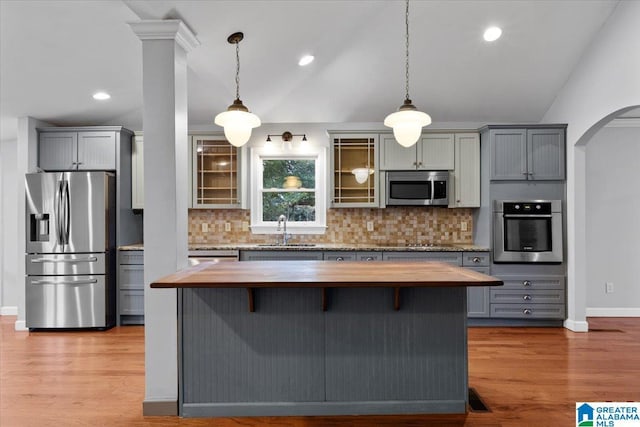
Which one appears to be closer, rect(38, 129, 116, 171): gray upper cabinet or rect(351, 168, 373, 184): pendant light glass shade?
rect(38, 129, 116, 171): gray upper cabinet

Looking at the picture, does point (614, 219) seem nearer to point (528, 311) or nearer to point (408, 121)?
point (528, 311)

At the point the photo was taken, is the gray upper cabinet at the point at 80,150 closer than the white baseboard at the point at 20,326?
No

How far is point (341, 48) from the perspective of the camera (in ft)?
13.5

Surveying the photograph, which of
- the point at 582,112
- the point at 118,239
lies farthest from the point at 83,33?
the point at 582,112

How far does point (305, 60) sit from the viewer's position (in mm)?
4121

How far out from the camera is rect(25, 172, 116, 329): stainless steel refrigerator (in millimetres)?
4539

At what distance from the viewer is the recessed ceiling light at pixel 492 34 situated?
397cm

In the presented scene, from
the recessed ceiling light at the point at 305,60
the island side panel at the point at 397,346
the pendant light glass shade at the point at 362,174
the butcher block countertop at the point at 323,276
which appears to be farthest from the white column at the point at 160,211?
the pendant light glass shade at the point at 362,174

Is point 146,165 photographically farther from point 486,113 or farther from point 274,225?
point 486,113

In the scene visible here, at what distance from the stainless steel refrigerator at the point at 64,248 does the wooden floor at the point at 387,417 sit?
0.23 m

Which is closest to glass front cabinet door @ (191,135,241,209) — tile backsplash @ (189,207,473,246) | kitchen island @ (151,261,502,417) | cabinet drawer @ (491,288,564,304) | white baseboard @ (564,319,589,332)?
tile backsplash @ (189,207,473,246)

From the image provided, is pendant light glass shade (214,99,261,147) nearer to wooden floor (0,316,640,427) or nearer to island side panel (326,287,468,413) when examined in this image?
island side panel (326,287,468,413)

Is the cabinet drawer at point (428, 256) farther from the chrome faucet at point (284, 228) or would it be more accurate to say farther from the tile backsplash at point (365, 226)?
the chrome faucet at point (284, 228)

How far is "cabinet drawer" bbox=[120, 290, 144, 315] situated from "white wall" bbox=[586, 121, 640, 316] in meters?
5.52
